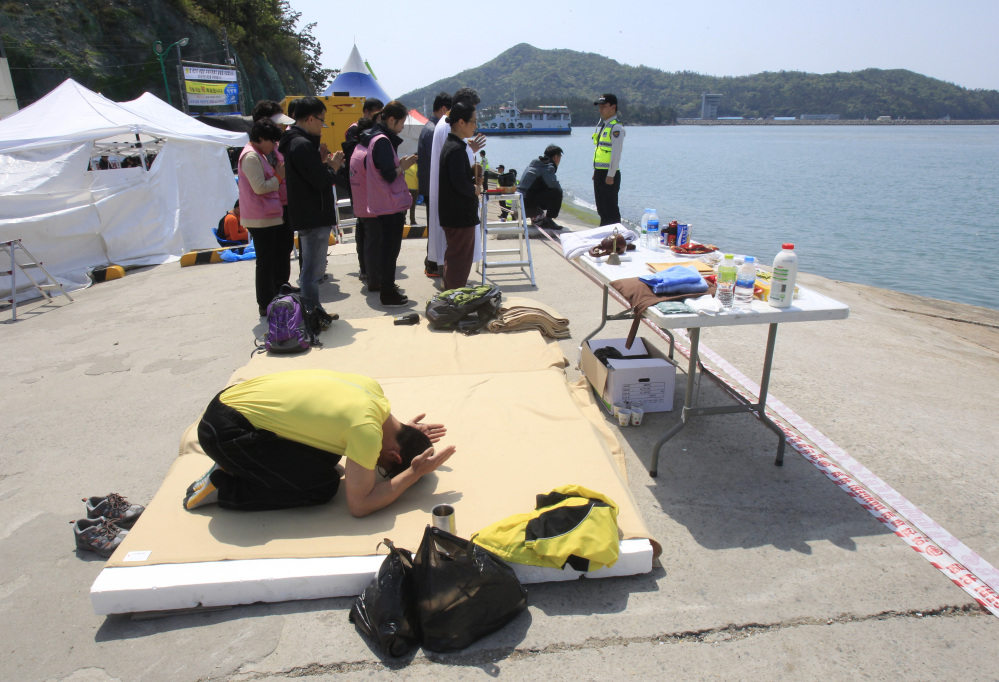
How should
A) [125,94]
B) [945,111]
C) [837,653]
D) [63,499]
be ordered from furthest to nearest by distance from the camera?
[945,111] < [125,94] < [63,499] < [837,653]

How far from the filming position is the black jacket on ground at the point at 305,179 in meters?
5.20

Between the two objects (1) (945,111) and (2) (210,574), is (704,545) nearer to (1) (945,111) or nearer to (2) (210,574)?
(2) (210,574)

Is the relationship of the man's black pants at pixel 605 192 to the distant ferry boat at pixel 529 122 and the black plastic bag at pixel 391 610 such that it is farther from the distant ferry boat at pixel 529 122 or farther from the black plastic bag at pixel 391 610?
the distant ferry boat at pixel 529 122

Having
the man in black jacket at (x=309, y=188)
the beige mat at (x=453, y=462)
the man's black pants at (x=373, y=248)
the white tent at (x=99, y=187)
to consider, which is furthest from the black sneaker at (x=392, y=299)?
the white tent at (x=99, y=187)

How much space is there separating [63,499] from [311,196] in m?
3.12

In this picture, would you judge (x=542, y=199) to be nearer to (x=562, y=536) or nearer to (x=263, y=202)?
(x=263, y=202)

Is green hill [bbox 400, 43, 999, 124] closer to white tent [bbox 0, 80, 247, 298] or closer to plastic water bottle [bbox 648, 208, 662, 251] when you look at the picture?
white tent [bbox 0, 80, 247, 298]

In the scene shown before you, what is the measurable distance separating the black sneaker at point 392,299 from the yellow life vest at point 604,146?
3796 mm

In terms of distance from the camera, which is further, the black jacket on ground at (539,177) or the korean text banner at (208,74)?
the korean text banner at (208,74)

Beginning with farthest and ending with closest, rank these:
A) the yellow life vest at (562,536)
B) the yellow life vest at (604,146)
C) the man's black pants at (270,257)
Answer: the yellow life vest at (604,146), the man's black pants at (270,257), the yellow life vest at (562,536)

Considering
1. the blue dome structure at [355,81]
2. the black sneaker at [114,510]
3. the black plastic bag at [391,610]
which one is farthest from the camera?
the blue dome structure at [355,81]

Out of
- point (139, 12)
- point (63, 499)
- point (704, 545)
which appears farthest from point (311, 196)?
point (139, 12)

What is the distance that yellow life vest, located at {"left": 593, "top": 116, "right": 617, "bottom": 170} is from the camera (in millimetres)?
8227

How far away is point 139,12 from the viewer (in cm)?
2420
